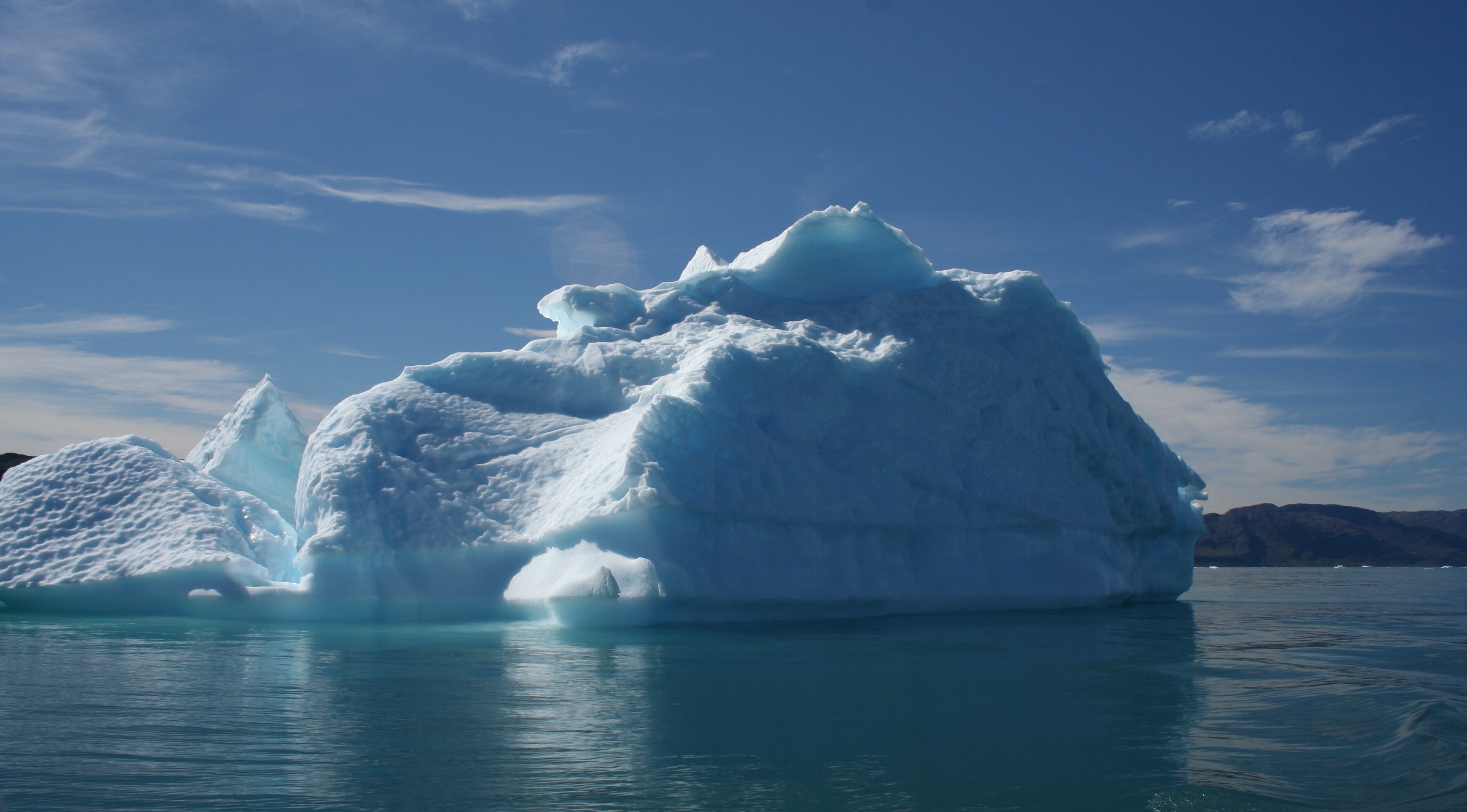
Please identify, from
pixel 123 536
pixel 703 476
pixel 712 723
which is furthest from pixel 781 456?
pixel 123 536

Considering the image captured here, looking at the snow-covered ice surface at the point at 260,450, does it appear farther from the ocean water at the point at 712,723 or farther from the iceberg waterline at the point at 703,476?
the ocean water at the point at 712,723

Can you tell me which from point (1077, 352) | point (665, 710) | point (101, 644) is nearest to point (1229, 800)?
point (665, 710)

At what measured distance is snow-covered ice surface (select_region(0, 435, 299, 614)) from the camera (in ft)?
37.3

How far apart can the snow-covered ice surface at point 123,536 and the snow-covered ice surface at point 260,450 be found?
201cm

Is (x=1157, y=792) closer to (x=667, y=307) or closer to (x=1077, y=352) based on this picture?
(x=667, y=307)

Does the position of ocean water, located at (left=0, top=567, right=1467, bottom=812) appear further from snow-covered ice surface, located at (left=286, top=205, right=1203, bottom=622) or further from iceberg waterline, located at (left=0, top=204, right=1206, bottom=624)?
snow-covered ice surface, located at (left=286, top=205, right=1203, bottom=622)

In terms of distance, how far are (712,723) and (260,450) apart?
12917mm

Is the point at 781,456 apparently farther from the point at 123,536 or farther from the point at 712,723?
the point at 123,536

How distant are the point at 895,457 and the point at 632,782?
392 inches

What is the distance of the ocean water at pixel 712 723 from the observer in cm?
397

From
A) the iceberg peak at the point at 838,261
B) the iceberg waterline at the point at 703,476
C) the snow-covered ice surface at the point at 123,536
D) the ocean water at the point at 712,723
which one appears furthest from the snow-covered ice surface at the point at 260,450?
the iceberg peak at the point at 838,261

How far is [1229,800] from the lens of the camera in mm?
3938

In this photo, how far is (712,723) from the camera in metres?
5.38

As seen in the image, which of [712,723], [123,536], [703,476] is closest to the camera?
[712,723]
